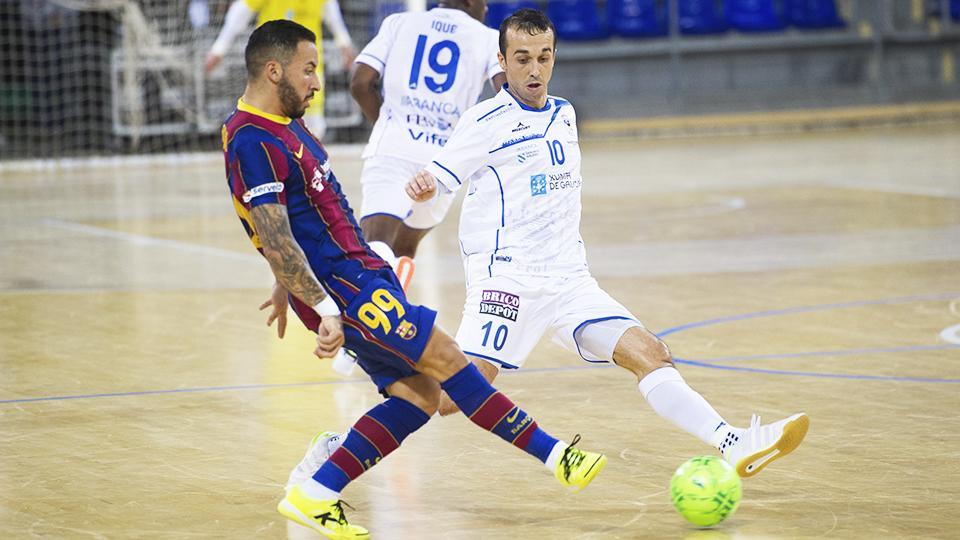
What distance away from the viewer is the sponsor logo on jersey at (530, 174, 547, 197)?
18.9ft

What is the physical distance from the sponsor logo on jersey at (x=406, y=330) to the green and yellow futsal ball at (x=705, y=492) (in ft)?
3.37

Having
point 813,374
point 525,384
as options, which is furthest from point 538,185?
point 813,374

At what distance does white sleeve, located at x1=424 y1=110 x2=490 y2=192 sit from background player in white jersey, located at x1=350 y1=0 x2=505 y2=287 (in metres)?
2.36

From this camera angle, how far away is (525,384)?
24.4 feet

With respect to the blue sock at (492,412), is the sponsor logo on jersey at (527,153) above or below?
above

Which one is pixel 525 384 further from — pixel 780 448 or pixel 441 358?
pixel 441 358

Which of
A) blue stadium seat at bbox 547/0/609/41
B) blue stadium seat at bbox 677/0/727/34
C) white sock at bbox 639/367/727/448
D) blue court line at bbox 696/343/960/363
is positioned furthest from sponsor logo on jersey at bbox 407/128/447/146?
blue stadium seat at bbox 677/0/727/34

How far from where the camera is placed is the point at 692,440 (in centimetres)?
617

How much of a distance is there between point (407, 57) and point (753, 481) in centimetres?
369

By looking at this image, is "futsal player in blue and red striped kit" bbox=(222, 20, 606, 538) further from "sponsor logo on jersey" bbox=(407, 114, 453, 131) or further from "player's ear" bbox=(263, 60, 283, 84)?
"sponsor logo on jersey" bbox=(407, 114, 453, 131)

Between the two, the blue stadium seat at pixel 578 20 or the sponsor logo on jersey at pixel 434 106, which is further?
the blue stadium seat at pixel 578 20

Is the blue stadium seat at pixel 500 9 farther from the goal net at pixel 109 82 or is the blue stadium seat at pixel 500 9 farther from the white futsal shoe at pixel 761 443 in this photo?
the white futsal shoe at pixel 761 443

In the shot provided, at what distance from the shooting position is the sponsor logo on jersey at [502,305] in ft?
18.5

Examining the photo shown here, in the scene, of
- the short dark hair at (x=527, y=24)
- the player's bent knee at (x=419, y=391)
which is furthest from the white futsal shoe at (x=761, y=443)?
the short dark hair at (x=527, y=24)
